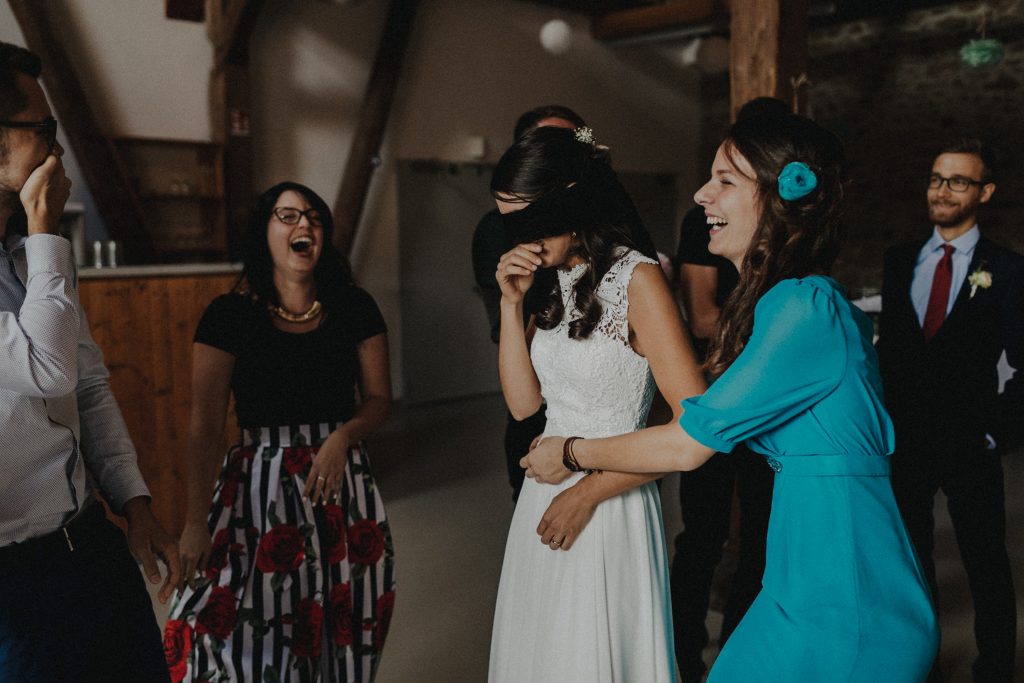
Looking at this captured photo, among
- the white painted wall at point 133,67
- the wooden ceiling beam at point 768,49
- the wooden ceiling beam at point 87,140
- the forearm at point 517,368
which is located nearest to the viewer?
the forearm at point 517,368

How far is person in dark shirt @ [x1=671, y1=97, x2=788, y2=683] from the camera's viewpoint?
258cm

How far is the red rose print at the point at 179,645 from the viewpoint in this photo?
2.05 meters

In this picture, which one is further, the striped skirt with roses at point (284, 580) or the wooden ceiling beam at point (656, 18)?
the wooden ceiling beam at point (656, 18)

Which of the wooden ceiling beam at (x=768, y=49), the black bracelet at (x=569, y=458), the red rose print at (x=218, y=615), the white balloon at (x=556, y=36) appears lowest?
the red rose print at (x=218, y=615)

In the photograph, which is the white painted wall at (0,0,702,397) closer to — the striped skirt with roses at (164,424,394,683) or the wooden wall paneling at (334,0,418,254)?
the wooden wall paneling at (334,0,418,254)

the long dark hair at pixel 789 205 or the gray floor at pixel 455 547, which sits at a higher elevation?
the long dark hair at pixel 789 205

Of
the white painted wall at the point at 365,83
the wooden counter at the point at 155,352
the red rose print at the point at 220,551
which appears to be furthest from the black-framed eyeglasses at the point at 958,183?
the white painted wall at the point at 365,83

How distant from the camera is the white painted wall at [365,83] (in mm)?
5684

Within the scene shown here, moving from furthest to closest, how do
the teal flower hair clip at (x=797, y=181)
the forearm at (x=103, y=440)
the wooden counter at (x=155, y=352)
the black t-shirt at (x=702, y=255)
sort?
the wooden counter at (x=155, y=352)
the black t-shirt at (x=702, y=255)
the forearm at (x=103, y=440)
the teal flower hair clip at (x=797, y=181)

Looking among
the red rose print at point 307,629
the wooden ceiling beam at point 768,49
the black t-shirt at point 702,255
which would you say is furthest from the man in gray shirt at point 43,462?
the wooden ceiling beam at point 768,49

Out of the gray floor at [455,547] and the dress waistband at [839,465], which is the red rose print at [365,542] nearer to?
the gray floor at [455,547]

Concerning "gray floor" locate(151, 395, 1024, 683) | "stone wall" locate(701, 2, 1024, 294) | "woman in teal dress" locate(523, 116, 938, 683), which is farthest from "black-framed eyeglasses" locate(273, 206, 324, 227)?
"stone wall" locate(701, 2, 1024, 294)

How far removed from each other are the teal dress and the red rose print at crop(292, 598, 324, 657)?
125 centimetres

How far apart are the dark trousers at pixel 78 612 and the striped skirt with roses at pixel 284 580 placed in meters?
0.52
